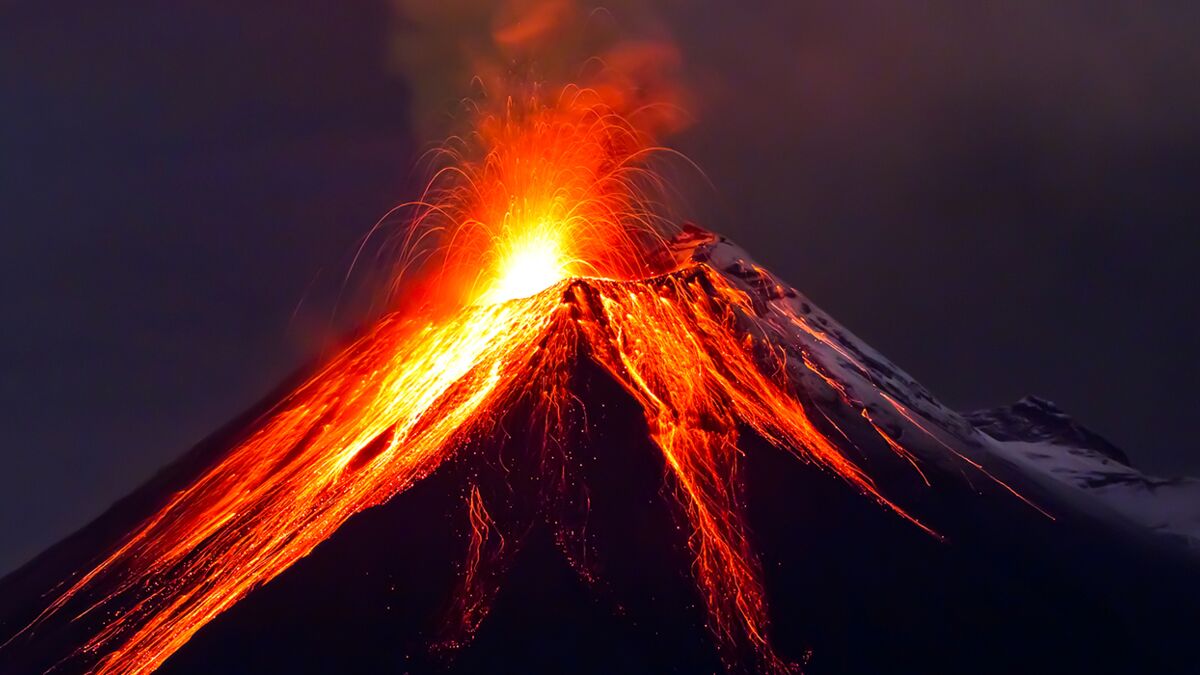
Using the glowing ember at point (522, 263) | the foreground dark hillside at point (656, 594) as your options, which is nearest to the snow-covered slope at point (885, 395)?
the foreground dark hillside at point (656, 594)

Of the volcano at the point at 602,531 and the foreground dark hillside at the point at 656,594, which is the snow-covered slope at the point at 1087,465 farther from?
the foreground dark hillside at the point at 656,594

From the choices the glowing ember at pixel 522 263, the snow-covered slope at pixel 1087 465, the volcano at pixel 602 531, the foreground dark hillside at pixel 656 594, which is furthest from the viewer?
the snow-covered slope at pixel 1087 465

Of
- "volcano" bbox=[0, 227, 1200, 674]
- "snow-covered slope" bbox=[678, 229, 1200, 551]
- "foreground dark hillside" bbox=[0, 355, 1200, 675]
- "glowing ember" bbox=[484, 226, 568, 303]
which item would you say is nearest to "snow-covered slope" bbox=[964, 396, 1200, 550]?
"snow-covered slope" bbox=[678, 229, 1200, 551]

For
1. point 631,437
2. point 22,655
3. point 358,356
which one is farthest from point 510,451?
point 22,655

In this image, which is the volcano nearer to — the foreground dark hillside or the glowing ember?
the foreground dark hillside

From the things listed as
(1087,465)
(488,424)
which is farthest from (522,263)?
(1087,465)

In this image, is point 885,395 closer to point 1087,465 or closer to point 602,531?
point 602,531
